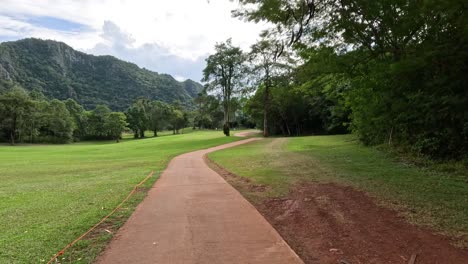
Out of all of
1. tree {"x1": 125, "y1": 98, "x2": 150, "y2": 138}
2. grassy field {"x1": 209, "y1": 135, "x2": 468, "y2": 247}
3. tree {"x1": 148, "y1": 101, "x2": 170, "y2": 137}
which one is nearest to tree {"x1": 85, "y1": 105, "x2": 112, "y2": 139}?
tree {"x1": 125, "y1": 98, "x2": 150, "y2": 138}

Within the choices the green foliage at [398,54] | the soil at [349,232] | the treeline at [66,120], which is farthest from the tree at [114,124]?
the soil at [349,232]

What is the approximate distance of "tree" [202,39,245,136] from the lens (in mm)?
42219

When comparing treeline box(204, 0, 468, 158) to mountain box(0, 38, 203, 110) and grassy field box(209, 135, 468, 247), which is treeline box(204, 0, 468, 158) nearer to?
grassy field box(209, 135, 468, 247)

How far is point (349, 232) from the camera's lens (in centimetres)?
550

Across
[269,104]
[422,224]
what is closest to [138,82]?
[269,104]

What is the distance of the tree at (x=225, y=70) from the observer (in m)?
→ 42.2

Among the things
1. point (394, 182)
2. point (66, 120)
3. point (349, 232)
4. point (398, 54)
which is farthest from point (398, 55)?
point (66, 120)

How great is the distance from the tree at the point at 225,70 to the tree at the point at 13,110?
41.3 m

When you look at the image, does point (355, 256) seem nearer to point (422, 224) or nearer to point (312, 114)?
point (422, 224)

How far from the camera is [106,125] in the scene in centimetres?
7369

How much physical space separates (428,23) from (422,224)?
6842mm

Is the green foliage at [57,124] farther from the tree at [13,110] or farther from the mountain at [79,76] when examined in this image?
the mountain at [79,76]

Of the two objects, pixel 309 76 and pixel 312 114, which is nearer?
→ pixel 309 76

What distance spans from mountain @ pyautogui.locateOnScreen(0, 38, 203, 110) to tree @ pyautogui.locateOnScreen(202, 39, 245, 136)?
7561 centimetres
